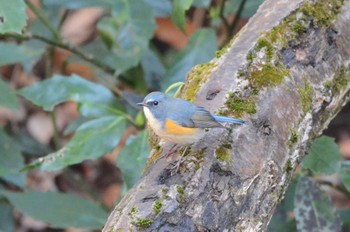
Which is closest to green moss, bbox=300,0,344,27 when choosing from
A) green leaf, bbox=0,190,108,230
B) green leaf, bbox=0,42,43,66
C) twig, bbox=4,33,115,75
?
twig, bbox=4,33,115,75

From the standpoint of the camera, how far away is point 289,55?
2.36 metres

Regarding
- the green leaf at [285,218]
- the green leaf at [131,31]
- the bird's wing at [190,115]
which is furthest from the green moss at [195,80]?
the green leaf at [285,218]

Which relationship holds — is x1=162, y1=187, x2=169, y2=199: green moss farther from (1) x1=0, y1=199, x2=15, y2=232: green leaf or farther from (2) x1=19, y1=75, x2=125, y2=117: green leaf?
(1) x1=0, y1=199, x2=15, y2=232: green leaf

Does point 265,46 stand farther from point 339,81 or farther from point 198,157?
point 198,157

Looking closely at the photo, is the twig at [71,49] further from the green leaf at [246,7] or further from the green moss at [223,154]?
the green moss at [223,154]

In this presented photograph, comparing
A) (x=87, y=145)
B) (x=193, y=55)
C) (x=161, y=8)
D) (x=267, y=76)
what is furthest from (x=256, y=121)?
(x=161, y=8)

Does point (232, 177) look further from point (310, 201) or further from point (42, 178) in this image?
point (42, 178)

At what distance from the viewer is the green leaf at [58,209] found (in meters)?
3.16

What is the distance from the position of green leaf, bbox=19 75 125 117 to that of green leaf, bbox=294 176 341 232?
810 mm

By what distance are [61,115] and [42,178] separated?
0.51 m

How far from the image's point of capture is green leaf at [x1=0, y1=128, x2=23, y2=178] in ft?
11.0

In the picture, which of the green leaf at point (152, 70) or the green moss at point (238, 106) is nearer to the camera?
the green moss at point (238, 106)

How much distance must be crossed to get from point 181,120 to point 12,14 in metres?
0.67

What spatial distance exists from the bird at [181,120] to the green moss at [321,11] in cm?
53
